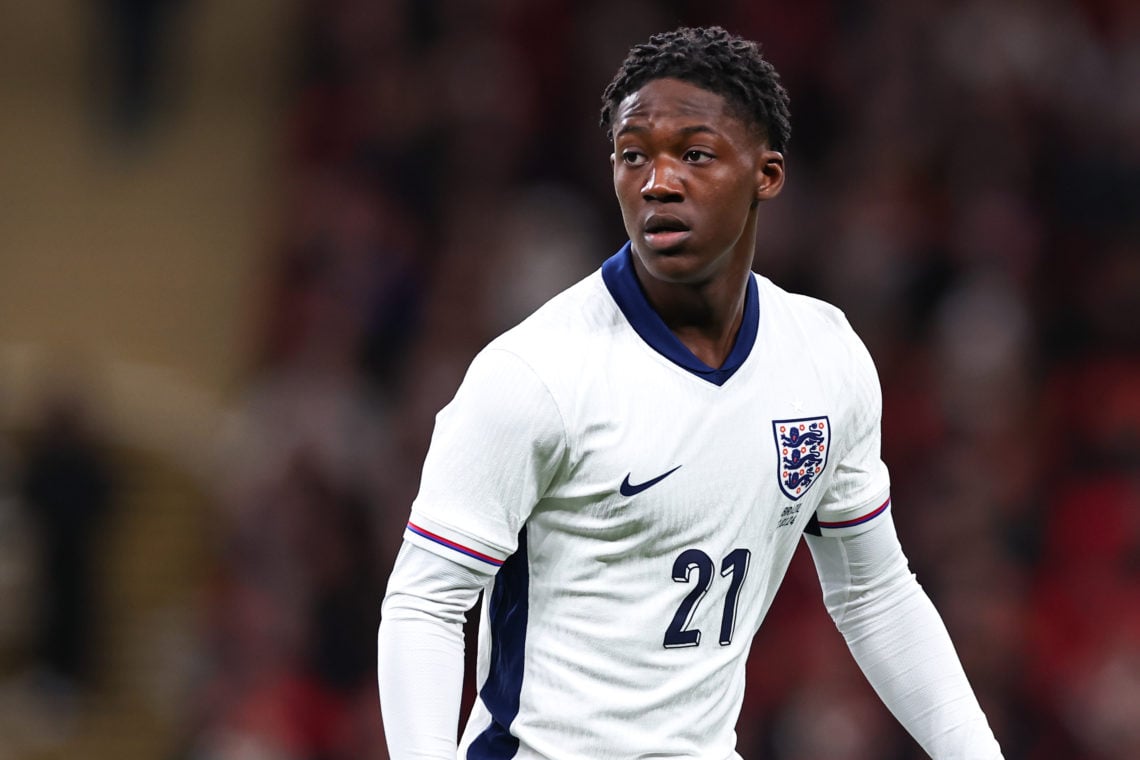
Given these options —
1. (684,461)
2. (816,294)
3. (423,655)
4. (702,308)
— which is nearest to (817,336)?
(702,308)

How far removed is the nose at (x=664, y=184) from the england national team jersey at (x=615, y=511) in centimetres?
20

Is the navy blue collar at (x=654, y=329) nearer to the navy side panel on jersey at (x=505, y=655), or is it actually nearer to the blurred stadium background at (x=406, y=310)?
the navy side panel on jersey at (x=505, y=655)

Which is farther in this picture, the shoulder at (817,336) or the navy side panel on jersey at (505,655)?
the shoulder at (817,336)

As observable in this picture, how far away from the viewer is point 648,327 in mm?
2531

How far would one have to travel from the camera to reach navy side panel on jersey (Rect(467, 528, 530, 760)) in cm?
251

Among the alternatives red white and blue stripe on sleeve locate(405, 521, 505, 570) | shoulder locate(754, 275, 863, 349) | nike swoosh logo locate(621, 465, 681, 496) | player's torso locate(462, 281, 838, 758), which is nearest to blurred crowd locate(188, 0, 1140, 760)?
shoulder locate(754, 275, 863, 349)

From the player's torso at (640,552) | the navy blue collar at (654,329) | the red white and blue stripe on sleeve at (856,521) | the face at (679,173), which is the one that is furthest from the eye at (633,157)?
the red white and blue stripe on sleeve at (856,521)

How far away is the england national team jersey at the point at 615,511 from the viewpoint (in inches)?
92.7

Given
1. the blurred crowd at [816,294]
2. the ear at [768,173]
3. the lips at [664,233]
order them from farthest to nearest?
the blurred crowd at [816,294], the ear at [768,173], the lips at [664,233]

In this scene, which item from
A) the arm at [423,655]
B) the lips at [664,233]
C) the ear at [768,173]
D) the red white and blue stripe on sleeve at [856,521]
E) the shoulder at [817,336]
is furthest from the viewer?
the red white and blue stripe on sleeve at [856,521]

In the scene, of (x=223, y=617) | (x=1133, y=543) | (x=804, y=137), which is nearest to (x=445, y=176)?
(x=804, y=137)

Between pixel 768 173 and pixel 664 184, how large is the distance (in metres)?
0.25

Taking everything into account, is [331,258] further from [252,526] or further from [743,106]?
[743,106]

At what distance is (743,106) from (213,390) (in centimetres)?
667
